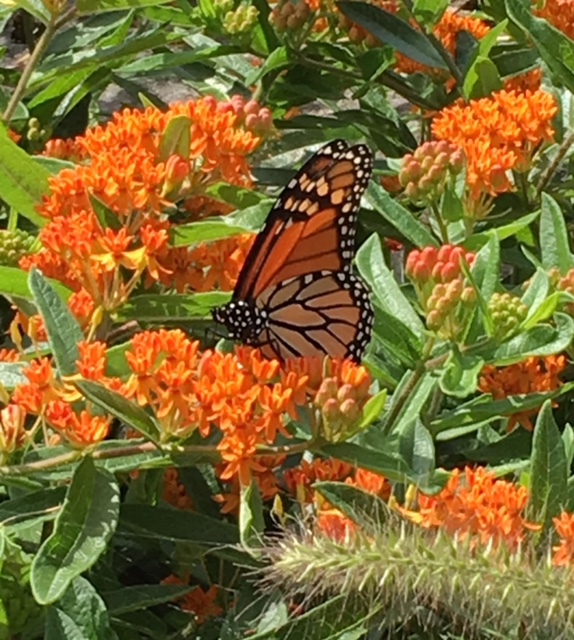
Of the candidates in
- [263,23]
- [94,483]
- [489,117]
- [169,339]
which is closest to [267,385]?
[169,339]

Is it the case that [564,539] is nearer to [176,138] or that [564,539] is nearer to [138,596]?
[138,596]

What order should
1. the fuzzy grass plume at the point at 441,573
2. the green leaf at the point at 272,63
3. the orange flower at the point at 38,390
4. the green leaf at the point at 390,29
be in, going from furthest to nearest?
the green leaf at the point at 390,29
the green leaf at the point at 272,63
the orange flower at the point at 38,390
the fuzzy grass plume at the point at 441,573

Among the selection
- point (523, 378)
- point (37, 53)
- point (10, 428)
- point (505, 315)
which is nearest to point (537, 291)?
point (505, 315)

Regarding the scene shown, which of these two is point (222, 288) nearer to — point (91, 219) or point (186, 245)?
point (186, 245)

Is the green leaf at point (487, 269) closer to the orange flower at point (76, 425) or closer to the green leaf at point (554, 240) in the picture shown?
the green leaf at point (554, 240)

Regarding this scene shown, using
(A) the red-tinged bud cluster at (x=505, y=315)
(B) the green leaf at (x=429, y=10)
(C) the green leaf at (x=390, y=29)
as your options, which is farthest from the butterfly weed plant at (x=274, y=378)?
(B) the green leaf at (x=429, y=10)

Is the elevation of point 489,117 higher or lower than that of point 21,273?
higher

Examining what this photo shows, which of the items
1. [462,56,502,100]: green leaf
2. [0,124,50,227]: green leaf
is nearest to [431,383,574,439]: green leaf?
[0,124,50,227]: green leaf
